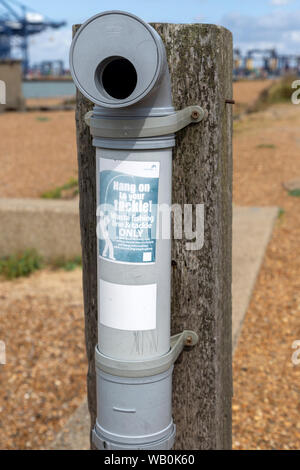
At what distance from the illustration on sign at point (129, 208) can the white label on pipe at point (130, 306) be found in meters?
0.08

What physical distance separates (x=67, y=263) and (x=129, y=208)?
13.2ft

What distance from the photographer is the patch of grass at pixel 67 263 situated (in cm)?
526

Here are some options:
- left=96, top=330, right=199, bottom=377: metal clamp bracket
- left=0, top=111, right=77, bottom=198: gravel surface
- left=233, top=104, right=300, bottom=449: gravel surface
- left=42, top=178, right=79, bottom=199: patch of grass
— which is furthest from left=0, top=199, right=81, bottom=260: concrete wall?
left=96, top=330, right=199, bottom=377: metal clamp bracket

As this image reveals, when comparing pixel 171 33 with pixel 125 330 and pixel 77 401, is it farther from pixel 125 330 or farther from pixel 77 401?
pixel 77 401

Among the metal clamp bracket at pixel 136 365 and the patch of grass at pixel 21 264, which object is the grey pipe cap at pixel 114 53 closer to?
the metal clamp bracket at pixel 136 365

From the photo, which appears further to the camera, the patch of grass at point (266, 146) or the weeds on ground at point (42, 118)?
the weeds on ground at point (42, 118)

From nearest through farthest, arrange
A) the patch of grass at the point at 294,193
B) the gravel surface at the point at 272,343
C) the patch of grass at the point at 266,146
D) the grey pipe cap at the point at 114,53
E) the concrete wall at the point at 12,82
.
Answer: the grey pipe cap at the point at 114,53, the gravel surface at the point at 272,343, the patch of grass at the point at 294,193, the patch of grass at the point at 266,146, the concrete wall at the point at 12,82

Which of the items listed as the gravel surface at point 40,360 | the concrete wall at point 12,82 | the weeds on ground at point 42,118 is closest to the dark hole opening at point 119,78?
the gravel surface at point 40,360

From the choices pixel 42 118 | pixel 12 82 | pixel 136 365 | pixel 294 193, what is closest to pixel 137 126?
pixel 136 365

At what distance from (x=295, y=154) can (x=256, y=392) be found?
23.7 ft

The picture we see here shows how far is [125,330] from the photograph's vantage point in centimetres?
149

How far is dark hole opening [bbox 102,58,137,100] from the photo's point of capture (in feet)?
4.53

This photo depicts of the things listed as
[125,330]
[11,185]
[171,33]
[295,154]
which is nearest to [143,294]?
[125,330]

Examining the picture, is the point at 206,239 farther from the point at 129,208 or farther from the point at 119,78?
the point at 119,78
